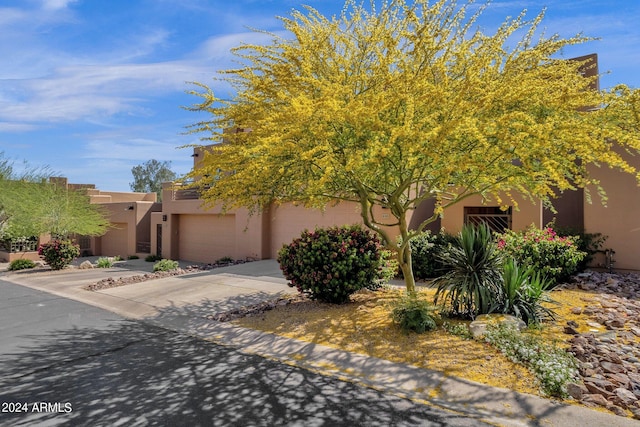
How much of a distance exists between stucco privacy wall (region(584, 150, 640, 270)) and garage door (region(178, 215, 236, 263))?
15.1 m

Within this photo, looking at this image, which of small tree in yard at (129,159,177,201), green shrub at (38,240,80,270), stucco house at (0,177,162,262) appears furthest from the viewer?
small tree in yard at (129,159,177,201)

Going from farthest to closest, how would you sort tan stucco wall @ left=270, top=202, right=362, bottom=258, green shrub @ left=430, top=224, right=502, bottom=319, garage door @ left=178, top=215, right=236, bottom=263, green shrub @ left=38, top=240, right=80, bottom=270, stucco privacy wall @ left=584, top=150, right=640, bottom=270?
garage door @ left=178, top=215, right=236, bottom=263 < green shrub @ left=38, top=240, right=80, bottom=270 < tan stucco wall @ left=270, top=202, right=362, bottom=258 < stucco privacy wall @ left=584, top=150, right=640, bottom=270 < green shrub @ left=430, top=224, right=502, bottom=319

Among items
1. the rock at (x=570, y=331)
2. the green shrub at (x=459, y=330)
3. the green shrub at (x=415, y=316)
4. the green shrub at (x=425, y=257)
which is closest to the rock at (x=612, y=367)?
the rock at (x=570, y=331)

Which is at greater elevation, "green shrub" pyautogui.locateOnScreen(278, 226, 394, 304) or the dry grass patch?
"green shrub" pyautogui.locateOnScreen(278, 226, 394, 304)

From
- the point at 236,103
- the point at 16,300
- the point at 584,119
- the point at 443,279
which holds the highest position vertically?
the point at 236,103

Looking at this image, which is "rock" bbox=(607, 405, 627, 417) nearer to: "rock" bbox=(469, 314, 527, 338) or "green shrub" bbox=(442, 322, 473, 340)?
"rock" bbox=(469, 314, 527, 338)

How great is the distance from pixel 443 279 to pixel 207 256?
16.7 metres

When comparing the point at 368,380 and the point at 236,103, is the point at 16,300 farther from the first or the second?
the point at 368,380

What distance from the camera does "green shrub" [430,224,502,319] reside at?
6.88m

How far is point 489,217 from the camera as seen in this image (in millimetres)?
14305

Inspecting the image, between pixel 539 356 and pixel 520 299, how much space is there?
6.20 ft

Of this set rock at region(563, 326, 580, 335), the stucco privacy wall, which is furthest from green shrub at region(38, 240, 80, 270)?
the stucco privacy wall

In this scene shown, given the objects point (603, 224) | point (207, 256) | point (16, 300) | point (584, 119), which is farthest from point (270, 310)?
point (207, 256)

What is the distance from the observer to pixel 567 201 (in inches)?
565
